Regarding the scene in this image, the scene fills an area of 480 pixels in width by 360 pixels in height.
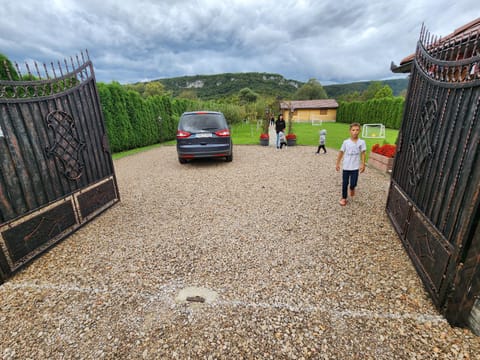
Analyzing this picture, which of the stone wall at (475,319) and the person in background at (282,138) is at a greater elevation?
the person in background at (282,138)

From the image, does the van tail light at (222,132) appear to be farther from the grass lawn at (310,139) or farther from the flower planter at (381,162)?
the grass lawn at (310,139)

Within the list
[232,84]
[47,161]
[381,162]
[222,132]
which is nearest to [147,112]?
[222,132]

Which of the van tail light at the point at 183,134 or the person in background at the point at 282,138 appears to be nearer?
the van tail light at the point at 183,134

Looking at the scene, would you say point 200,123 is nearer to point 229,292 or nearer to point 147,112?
point 229,292

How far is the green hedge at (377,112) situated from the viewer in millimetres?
21502

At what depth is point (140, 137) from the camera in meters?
12.3

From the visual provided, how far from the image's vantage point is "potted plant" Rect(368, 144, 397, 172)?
5785 millimetres

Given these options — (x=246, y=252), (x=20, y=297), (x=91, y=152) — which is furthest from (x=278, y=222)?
(x=91, y=152)

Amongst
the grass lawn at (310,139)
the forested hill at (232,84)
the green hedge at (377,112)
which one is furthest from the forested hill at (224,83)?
the grass lawn at (310,139)

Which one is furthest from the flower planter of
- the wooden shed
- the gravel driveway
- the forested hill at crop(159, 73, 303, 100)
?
the forested hill at crop(159, 73, 303, 100)

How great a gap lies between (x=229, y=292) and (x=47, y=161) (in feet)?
9.41

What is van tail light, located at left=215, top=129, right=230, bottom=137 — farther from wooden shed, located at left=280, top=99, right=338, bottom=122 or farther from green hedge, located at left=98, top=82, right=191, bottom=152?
wooden shed, located at left=280, top=99, right=338, bottom=122

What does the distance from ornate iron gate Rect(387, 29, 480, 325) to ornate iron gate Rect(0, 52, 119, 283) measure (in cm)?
426

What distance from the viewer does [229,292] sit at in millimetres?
2100
